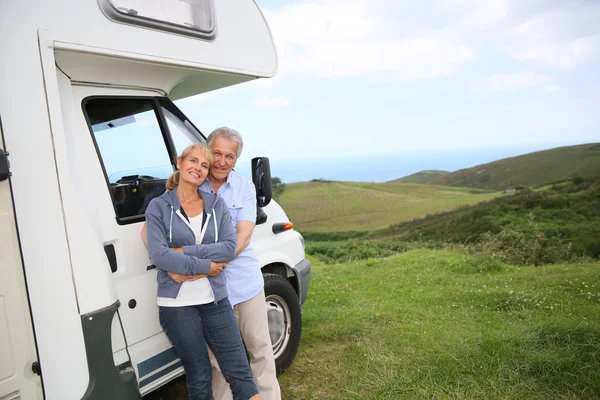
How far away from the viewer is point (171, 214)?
2543mm

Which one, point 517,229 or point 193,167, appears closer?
point 193,167

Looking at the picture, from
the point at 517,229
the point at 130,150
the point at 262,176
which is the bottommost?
the point at 517,229

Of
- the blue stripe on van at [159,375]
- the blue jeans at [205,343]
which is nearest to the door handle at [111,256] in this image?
the blue jeans at [205,343]

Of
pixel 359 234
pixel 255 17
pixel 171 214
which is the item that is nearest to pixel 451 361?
pixel 171 214

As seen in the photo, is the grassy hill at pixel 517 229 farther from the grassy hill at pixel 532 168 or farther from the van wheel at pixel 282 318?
the grassy hill at pixel 532 168

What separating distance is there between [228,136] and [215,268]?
88 centimetres

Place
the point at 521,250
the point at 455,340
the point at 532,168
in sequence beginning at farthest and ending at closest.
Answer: the point at 532,168, the point at 521,250, the point at 455,340

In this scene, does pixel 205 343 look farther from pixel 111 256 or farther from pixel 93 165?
pixel 93 165

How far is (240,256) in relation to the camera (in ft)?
9.61

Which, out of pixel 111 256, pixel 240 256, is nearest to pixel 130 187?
pixel 111 256

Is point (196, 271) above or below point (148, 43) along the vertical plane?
below

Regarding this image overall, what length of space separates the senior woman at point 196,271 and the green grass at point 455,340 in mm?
1069

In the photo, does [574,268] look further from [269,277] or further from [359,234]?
[359,234]

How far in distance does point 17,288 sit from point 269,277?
1908mm
